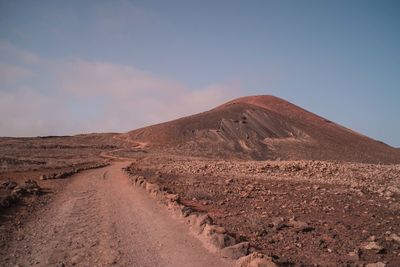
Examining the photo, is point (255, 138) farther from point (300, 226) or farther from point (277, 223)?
point (300, 226)

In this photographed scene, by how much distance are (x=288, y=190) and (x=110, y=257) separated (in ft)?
37.9

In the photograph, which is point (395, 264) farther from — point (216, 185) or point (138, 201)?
point (216, 185)

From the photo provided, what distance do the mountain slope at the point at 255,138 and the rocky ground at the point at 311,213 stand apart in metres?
39.6

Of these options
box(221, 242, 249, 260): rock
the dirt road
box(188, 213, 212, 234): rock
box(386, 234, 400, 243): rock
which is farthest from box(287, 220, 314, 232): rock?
the dirt road

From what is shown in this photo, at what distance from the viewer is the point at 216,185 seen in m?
19.4

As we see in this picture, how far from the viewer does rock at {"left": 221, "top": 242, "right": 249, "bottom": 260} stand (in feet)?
25.5

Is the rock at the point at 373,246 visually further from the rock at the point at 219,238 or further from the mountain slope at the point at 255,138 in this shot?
the mountain slope at the point at 255,138

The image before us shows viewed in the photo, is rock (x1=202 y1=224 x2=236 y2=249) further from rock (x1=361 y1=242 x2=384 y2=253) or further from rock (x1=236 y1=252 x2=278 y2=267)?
rock (x1=361 y1=242 x2=384 y2=253)

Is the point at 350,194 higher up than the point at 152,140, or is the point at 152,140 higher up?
the point at 152,140

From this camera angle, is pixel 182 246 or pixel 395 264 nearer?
pixel 395 264

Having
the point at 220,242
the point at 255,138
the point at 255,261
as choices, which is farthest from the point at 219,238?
the point at 255,138

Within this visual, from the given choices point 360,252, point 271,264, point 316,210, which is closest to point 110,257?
point 271,264

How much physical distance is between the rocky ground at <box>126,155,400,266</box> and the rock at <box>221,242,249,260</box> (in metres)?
0.55

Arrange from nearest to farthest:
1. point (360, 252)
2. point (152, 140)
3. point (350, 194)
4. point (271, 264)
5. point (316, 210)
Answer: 1. point (271, 264)
2. point (360, 252)
3. point (316, 210)
4. point (350, 194)
5. point (152, 140)
